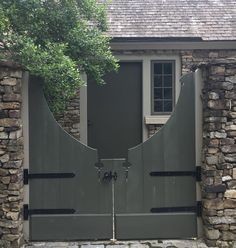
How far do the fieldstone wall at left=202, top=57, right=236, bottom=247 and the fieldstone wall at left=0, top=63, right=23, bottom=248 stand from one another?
7.25ft

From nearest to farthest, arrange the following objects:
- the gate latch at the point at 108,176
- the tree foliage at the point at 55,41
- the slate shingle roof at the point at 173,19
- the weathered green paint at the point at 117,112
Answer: the gate latch at the point at 108,176 < the tree foliage at the point at 55,41 < the slate shingle roof at the point at 173,19 < the weathered green paint at the point at 117,112

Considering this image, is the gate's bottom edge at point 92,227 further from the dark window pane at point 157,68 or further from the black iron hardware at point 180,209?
the dark window pane at point 157,68

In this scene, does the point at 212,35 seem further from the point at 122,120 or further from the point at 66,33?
the point at 66,33

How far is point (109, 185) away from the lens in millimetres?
5578

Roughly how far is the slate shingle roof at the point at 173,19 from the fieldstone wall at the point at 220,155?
4.40 meters

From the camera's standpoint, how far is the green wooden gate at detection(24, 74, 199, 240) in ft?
18.2

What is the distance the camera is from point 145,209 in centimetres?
562

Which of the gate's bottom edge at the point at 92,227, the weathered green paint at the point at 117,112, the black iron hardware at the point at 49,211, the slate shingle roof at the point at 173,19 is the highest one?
the slate shingle roof at the point at 173,19

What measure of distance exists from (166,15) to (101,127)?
2948 mm

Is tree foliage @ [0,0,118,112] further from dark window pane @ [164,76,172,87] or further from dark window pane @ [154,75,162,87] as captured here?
dark window pane @ [164,76,172,87]

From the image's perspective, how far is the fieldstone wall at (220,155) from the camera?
530 cm

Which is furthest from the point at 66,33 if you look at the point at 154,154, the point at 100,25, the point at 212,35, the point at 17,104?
the point at 212,35

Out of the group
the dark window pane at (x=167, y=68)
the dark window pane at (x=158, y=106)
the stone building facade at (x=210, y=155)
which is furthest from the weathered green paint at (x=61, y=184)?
the dark window pane at (x=167, y=68)

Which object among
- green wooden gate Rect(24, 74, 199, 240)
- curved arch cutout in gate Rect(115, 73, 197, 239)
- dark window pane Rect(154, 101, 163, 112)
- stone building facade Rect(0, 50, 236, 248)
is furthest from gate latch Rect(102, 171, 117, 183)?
dark window pane Rect(154, 101, 163, 112)
